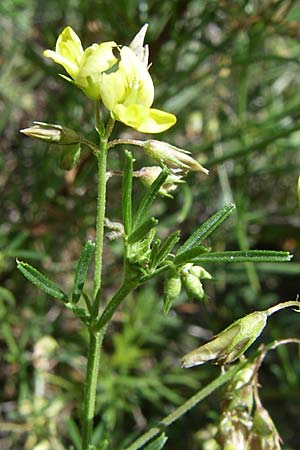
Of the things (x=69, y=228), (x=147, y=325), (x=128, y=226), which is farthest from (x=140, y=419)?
(x=128, y=226)

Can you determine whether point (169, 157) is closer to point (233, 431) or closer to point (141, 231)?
point (141, 231)

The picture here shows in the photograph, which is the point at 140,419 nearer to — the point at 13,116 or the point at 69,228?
the point at 69,228

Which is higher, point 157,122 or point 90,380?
point 157,122

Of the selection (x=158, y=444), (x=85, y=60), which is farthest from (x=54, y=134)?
(x=158, y=444)

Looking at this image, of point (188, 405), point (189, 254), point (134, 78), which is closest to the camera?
point (189, 254)

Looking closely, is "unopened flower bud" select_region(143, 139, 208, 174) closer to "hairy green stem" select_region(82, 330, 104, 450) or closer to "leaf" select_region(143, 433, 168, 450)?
"hairy green stem" select_region(82, 330, 104, 450)

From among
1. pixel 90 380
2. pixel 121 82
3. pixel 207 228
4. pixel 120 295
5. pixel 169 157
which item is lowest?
pixel 90 380

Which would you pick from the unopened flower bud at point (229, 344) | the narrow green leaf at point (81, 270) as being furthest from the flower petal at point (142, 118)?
the unopened flower bud at point (229, 344)
